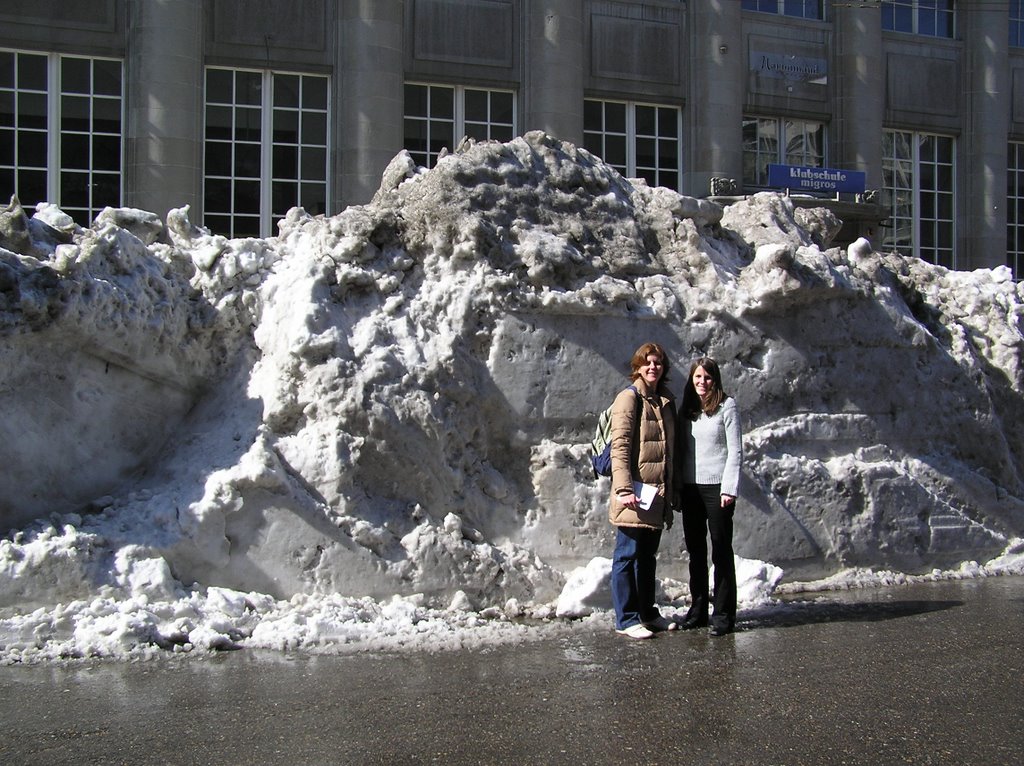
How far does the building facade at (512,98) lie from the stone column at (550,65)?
0.13ft

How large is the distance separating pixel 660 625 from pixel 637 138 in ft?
53.7

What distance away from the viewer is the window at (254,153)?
60.6 ft

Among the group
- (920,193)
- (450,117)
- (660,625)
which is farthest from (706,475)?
(920,193)

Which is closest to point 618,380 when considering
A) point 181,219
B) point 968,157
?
point 181,219

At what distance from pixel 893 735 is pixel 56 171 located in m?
16.6

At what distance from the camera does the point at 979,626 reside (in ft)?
20.5

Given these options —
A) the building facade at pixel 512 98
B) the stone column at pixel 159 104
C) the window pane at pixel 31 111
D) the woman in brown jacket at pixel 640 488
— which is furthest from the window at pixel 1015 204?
the woman in brown jacket at pixel 640 488

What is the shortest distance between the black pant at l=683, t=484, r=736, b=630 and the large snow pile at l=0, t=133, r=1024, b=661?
0.65 m

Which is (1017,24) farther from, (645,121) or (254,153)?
(254,153)

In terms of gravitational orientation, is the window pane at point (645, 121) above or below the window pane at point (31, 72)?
above

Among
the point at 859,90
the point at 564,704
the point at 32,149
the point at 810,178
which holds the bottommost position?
the point at 564,704

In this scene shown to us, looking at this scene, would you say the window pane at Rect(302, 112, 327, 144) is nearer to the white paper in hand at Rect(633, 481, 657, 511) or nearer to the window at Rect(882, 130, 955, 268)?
the window at Rect(882, 130, 955, 268)

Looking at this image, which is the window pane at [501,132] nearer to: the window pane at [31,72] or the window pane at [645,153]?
Result: the window pane at [645,153]

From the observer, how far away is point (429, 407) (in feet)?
22.8
